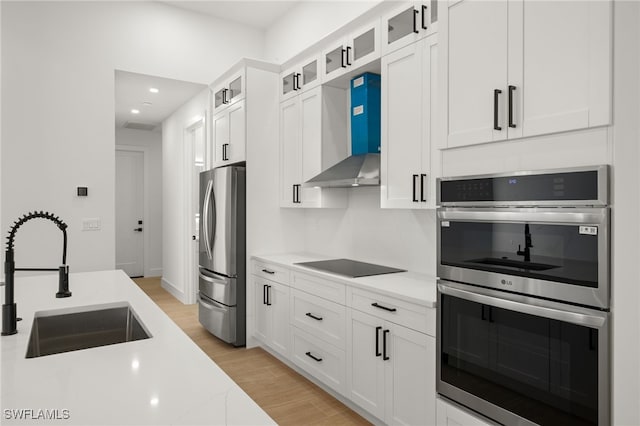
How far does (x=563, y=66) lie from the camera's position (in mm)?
1478

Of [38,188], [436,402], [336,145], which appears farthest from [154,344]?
[38,188]

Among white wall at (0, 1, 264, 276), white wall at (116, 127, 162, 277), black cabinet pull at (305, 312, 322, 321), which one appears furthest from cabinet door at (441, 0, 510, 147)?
white wall at (116, 127, 162, 277)

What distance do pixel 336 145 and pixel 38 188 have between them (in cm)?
276

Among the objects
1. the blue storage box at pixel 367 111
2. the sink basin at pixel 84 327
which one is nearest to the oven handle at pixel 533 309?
the sink basin at pixel 84 327

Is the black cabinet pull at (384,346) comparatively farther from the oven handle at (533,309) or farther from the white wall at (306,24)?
the white wall at (306,24)

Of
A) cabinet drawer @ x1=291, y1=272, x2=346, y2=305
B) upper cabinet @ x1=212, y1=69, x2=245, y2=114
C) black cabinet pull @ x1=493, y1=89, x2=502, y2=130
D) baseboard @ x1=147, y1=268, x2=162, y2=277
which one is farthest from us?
baseboard @ x1=147, y1=268, x2=162, y2=277

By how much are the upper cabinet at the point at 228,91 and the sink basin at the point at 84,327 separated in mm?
2504

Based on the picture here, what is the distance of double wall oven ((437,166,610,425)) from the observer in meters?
1.40

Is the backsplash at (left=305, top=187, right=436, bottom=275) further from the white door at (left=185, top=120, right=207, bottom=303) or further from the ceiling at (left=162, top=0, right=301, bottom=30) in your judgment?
the ceiling at (left=162, top=0, right=301, bottom=30)

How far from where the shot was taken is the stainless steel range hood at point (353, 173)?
281 cm

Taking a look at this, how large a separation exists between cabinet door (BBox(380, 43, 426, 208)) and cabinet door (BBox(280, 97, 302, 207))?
121 cm

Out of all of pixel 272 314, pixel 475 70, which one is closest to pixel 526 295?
pixel 475 70

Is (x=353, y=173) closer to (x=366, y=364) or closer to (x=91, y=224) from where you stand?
(x=366, y=364)

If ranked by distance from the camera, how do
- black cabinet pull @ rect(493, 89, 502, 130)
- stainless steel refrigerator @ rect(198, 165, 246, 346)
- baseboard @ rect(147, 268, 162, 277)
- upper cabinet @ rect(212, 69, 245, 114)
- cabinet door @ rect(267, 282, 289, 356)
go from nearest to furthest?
1. black cabinet pull @ rect(493, 89, 502, 130)
2. cabinet door @ rect(267, 282, 289, 356)
3. stainless steel refrigerator @ rect(198, 165, 246, 346)
4. upper cabinet @ rect(212, 69, 245, 114)
5. baseboard @ rect(147, 268, 162, 277)
